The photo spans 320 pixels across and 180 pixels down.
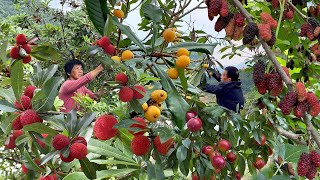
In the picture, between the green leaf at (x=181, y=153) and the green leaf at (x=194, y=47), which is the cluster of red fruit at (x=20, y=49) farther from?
the green leaf at (x=181, y=153)

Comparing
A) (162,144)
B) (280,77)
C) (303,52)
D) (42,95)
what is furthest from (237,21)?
(303,52)

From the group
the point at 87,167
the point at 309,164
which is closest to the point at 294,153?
the point at 309,164

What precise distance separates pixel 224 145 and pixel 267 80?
18.6 inches

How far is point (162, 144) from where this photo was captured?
0.95 metres

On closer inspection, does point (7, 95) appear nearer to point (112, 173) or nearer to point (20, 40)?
point (20, 40)

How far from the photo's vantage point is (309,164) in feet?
2.68

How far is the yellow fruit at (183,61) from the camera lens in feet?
2.71

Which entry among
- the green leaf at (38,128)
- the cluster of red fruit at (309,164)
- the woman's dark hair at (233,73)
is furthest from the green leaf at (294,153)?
the woman's dark hair at (233,73)

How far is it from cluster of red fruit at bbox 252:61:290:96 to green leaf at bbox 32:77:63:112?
0.45 m

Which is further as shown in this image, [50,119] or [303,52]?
[303,52]

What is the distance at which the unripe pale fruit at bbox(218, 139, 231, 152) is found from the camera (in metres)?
1.31

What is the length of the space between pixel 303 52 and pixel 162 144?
0.99 m

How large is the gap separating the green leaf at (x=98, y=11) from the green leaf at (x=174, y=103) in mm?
153

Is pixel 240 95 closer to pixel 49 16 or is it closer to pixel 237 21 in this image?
pixel 237 21
